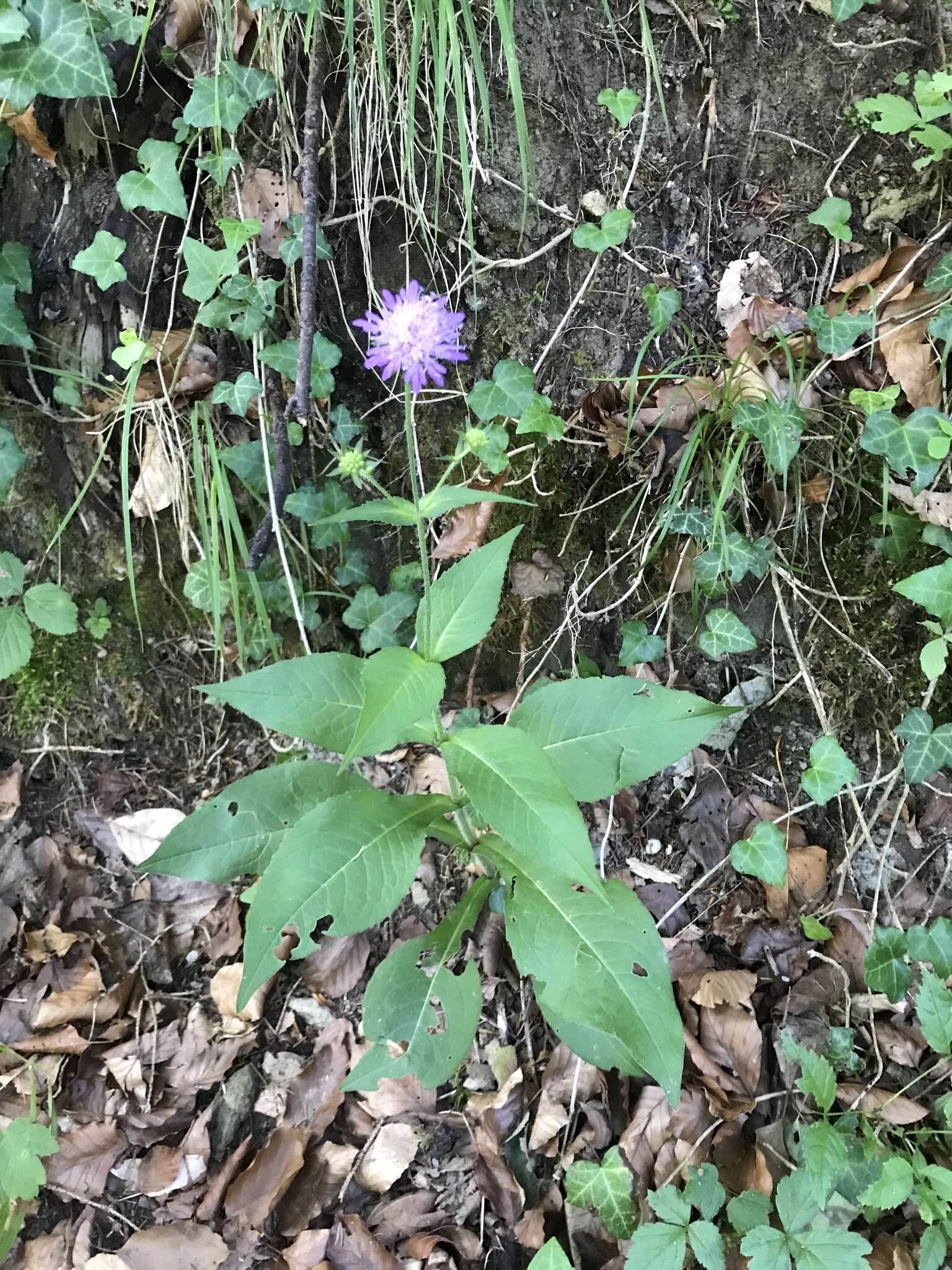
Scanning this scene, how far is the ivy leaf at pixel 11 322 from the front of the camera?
1951 millimetres

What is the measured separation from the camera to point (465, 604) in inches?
62.2

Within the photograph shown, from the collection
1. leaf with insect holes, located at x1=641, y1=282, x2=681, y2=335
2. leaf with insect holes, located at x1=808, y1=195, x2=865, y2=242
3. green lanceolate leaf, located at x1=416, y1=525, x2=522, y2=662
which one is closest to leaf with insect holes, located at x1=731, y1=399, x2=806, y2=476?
leaf with insect holes, located at x1=641, y1=282, x2=681, y2=335

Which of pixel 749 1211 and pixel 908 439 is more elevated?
pixel 908 439

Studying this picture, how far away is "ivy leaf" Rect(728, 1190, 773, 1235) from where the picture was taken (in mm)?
1612

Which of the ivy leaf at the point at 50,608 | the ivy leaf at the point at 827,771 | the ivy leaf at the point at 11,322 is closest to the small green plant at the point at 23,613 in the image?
the ivy leaf at the point at 50,608

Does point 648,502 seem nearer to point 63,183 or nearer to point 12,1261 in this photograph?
point 63,183

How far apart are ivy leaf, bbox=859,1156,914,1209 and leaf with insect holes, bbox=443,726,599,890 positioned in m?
0.85

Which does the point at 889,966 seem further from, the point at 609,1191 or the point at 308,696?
the point at 308,696

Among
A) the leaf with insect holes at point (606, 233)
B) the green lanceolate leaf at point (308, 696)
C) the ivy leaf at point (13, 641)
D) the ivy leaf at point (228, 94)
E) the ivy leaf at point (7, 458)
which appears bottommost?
the ivy leaf at point (13, 641)

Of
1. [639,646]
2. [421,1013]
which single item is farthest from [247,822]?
[639,646]

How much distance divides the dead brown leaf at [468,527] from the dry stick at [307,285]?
0.45 metres

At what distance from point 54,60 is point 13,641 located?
139 centimetres

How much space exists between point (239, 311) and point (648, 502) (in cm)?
117

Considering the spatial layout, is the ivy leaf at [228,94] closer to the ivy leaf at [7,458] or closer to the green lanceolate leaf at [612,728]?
the ivy leaf at [7,458]
